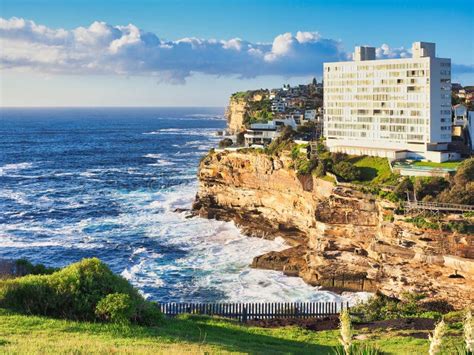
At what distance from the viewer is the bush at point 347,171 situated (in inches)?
2079

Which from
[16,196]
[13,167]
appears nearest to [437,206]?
[16,196]

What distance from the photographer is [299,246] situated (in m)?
54.8

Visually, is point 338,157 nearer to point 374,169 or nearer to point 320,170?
point 374,169

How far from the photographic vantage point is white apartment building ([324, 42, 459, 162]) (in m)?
56.5

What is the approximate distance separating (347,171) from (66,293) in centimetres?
3430

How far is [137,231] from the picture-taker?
206 feet

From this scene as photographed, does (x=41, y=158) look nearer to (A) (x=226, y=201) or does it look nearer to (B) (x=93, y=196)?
(B) (x=93, y=196)

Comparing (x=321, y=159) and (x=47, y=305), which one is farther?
(x=321, y=159)

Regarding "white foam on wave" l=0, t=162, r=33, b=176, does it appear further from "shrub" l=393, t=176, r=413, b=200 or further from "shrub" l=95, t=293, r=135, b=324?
"shrub" l=95, t=293, r=135, b=324

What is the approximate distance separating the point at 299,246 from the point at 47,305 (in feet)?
112

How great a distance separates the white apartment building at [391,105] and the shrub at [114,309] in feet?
130

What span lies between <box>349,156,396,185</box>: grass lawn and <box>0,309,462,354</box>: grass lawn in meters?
23.5

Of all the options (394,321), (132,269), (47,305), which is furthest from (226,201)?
(47,305)

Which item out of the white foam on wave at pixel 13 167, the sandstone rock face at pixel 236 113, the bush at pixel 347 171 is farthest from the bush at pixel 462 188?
the sandstone rock face at pixel 236 113
